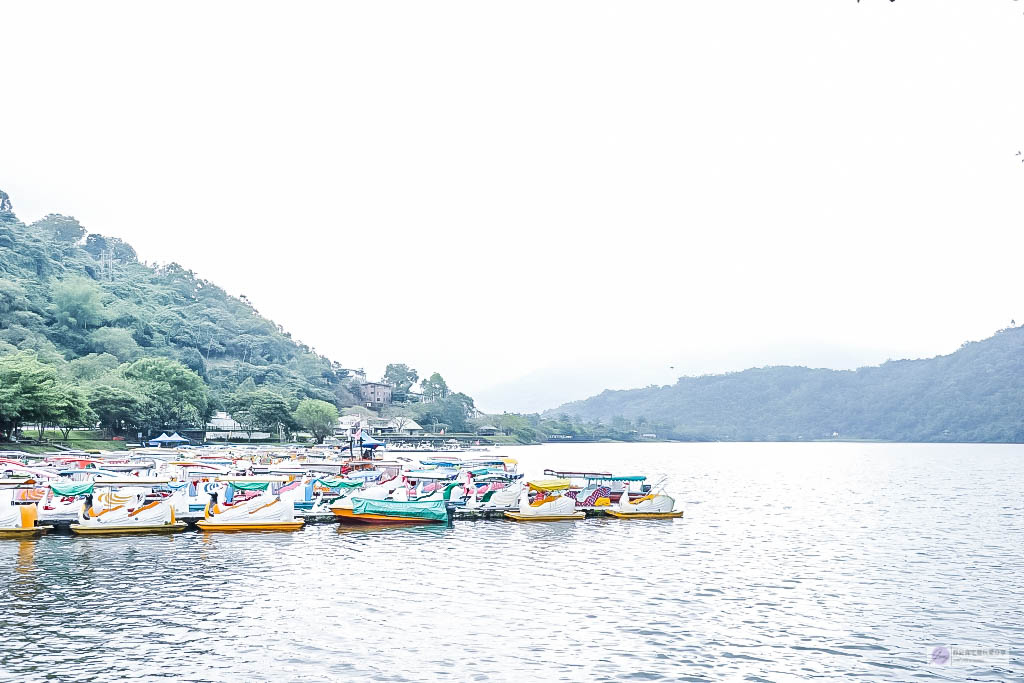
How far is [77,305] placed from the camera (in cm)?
17025

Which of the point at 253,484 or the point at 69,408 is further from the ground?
the point at 69,408

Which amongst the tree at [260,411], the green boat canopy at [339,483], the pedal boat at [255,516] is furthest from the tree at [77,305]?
the pedal boat at [255,516]

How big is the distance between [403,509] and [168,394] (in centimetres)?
8847

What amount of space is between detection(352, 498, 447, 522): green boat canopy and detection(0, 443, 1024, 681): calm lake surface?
1.54 metres

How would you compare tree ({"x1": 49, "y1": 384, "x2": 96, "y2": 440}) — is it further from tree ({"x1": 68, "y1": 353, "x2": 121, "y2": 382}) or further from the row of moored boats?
tree ({"x1": 68, "y1": 353, "x2": 121, "y2": 382})

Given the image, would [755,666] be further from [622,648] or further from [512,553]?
[512,553]

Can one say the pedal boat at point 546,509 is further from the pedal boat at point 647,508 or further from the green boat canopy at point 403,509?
the green boat canopy at point 403,509

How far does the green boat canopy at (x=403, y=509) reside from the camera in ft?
136

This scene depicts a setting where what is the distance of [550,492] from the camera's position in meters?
46.9

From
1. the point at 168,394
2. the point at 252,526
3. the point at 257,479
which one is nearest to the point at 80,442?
the point at 168,394

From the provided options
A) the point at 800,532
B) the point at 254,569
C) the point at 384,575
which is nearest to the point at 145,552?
the point at 254,569

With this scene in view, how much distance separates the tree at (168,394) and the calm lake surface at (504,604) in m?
82.5

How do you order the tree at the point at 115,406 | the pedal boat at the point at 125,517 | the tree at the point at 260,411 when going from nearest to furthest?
the pedal boat at the point at 125,517, the tree at the point at 115,406, the tree at the point at 260,411

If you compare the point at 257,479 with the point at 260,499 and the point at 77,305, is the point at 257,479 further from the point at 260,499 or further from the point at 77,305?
the point at 77,305
